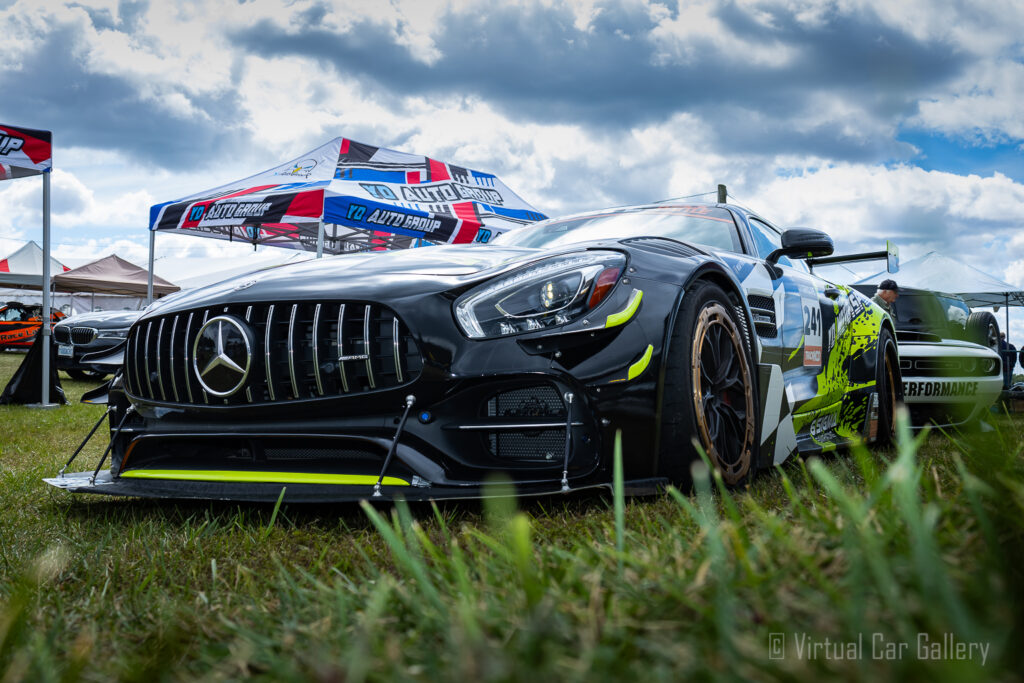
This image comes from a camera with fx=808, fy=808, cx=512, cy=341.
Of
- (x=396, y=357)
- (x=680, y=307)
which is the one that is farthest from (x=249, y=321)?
(x=680, y=307)

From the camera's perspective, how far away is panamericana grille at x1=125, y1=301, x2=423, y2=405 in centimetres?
219

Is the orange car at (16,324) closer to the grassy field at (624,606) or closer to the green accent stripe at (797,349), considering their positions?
the green accent stripe at (797,349)

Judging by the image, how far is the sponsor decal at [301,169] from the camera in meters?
13.3

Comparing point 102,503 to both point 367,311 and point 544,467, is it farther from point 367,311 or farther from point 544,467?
point 544,467

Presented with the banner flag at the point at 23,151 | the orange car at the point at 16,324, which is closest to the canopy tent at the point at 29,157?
the banner flag at the point at 23,151

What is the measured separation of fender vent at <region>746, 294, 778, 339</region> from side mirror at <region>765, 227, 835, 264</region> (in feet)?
1.28

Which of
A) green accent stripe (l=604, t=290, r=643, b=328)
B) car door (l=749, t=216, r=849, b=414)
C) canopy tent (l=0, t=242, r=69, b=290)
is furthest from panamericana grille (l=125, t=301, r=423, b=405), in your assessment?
canopy tent (l=0, t=242, r=69, b=290)

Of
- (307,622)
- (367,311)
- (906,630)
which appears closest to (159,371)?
(367,311)

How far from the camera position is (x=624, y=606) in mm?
873

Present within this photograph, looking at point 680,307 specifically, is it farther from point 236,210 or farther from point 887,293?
point 236,210

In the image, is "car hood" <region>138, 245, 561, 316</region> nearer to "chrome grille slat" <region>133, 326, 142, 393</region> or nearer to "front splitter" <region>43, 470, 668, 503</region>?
"chrome grille slat" <region>133, 326, 142, 393</region>

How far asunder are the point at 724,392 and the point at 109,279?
2829cm

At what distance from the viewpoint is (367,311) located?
2.22 m

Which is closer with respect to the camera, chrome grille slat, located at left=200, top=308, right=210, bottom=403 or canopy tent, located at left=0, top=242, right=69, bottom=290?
chrome grille slat, located at left=200, top=308, right=210, bottom=403
